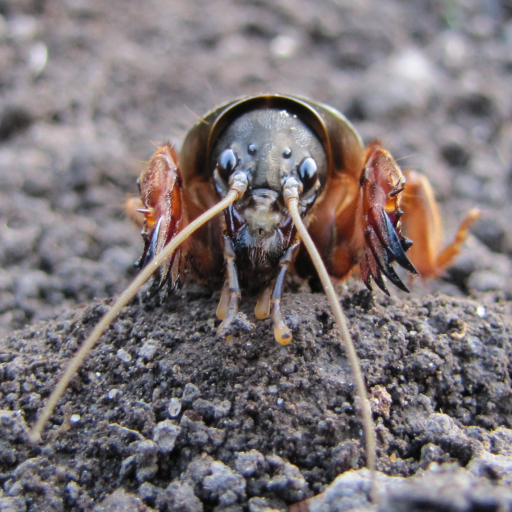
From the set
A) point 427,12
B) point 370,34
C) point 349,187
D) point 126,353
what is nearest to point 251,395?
point 126,353

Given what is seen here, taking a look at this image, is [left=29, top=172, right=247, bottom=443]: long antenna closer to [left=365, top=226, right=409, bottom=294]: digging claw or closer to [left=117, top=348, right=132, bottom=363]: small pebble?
[left=117, top=348, right=132, bottom=363]: small pebble

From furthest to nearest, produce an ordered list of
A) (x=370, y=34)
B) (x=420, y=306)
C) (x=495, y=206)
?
(x=370, y=34), (x=495, y=206), (x=420, y=306)

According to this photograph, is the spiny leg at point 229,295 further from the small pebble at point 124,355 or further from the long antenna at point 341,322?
the small pebble at point 124,355

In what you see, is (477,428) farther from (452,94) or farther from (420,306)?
(452,94)

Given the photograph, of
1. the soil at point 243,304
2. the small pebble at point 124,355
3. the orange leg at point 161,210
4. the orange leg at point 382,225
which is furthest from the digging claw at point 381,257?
the small pebble at point 124,355

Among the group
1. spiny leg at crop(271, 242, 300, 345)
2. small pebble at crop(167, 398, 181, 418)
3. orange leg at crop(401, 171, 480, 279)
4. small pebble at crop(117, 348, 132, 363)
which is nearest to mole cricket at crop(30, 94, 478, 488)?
spiny leg at crop(271, 242, 300, 345)

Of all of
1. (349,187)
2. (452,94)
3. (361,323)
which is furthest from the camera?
(452,94)
